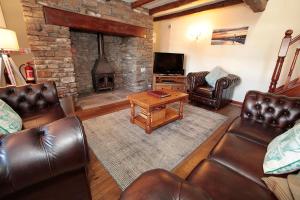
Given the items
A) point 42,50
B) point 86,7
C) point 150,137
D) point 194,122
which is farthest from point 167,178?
point 86,7

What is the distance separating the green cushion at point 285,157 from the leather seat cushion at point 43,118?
1975 millimetres

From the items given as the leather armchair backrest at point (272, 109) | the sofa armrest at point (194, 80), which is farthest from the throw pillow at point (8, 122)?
the sofa armrest at point (194, 80)

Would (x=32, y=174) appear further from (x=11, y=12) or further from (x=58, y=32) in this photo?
(x=11, y=12)

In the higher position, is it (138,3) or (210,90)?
(138,3)

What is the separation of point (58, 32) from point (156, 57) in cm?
257

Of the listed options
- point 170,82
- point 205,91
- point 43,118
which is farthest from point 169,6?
point 43,118

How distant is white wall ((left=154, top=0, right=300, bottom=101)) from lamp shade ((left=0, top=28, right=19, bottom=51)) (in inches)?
164

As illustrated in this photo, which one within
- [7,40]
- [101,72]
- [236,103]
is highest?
[7,40]

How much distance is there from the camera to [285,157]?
879 millimetres

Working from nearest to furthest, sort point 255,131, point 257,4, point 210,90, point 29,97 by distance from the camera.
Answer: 1. point 255,131
2. point 29,97
3. point 257,4
4. point 210,90

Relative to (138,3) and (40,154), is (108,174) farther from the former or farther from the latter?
(138,3)

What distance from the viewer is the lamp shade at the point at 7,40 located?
1897 mm

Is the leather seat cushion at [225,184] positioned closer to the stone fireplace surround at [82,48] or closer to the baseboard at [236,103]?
the stone fireplace surround at [82,48]

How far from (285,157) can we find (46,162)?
1.33 m
